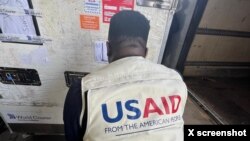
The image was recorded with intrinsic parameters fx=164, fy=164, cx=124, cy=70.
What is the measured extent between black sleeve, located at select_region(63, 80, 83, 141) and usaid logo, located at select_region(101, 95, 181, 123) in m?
0.11

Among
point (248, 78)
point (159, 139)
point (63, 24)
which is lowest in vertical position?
point (248, 78)

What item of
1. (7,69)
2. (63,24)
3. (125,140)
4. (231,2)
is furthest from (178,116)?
(231,2)

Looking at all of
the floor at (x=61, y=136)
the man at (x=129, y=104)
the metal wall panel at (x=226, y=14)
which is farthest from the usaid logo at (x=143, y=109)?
the metal wall panel at (x=226, y=14)

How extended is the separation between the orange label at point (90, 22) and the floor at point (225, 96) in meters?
1.35

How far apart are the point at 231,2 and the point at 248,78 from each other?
1.28 metres

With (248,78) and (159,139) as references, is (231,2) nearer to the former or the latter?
(248,78)

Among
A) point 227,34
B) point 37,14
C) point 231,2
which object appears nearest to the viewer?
point 37,14

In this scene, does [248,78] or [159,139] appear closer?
[159,139]

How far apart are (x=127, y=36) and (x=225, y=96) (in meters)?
1.73

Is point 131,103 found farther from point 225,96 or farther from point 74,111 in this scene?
point 225,96

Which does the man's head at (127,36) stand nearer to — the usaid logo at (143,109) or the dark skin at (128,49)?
the dark skin at (128,49)

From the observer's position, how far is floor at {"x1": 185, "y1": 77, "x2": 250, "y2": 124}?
1.59m

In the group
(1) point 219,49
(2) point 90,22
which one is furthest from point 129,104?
(1) point 219,49

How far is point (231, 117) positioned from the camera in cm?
157
